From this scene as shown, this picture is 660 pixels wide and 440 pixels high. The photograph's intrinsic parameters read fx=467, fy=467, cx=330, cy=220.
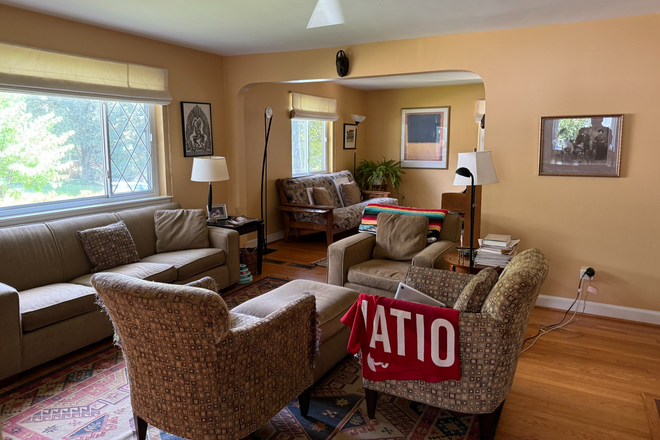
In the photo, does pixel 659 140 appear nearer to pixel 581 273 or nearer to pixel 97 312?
pixel 581 273

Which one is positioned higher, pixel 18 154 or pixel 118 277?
pixel 18 154

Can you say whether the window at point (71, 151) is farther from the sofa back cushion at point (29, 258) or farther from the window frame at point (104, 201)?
the sofa back cushion at point (29, 258)

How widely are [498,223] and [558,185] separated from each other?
586mm

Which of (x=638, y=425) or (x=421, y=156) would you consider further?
(x=421, y=156)

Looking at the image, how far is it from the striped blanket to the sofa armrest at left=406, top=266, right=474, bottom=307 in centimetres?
132

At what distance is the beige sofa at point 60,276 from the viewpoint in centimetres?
272

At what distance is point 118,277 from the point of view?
1.82 meters

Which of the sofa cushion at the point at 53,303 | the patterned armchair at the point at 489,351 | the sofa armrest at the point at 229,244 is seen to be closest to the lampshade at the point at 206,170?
the sofa armrest at the point at 229,244

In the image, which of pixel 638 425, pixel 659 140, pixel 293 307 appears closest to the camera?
pixel 293 307

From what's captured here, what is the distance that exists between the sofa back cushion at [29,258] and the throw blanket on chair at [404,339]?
2338 millimetres

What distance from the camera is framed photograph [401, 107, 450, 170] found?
8.20 metres

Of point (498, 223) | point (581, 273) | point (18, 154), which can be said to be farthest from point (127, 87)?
point (581, 273)

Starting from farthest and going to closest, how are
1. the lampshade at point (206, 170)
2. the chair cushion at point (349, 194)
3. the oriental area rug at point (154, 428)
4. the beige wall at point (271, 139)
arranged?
the chair cushion at point (349, 194) → the beige wall at point (271, 139) → the lampshade at point (206, 170) → the oriental area rug at point (154, 428)

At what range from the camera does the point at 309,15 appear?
11.7ft
